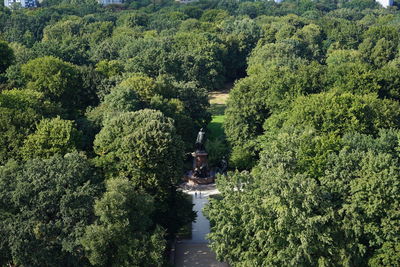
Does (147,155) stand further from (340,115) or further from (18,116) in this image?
(340,115)

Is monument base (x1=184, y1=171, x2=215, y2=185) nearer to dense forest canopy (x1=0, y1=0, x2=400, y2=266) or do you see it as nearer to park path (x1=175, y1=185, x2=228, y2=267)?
dense forest canopy (x1=0, y1=0, x2=400, y2=266)

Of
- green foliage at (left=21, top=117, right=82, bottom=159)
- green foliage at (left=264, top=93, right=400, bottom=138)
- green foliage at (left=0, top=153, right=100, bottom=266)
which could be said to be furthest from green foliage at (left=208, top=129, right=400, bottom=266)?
green foliage at (left=21, top=117, right=82, bottom=159)

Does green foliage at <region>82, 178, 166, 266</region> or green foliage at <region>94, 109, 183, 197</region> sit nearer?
green foliage at <region>82, 178, 166, 266</region>

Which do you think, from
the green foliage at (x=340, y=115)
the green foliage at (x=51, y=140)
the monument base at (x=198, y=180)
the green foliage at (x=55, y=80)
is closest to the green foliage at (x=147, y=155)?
the green foliage at (x=51, y=140)

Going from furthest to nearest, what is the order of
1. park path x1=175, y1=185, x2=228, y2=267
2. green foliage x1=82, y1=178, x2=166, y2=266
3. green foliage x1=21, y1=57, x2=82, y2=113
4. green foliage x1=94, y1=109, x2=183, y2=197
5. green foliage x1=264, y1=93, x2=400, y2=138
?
green foliage x1=21, y1=57, x2=82, y2=113
green foliage x1=264, y1=93, x2=400, y2=138
green foliage x1=94, y1=109, x2=183, y2=197
park path x1=175, y1=185, x2=228, y2=267
green foliage x1=82, y1=178, x2=166, y2=266

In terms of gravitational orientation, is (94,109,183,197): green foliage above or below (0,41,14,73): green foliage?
below

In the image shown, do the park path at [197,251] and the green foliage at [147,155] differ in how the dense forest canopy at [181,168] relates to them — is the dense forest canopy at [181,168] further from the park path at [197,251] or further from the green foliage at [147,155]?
the park path at [197,251]

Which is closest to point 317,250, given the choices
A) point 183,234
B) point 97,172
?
point 183,234

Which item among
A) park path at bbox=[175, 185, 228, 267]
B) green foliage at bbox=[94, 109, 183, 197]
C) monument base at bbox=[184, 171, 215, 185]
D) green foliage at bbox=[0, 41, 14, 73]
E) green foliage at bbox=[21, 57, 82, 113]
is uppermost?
green foliage at bbox=[0, 41, 14, 73]
